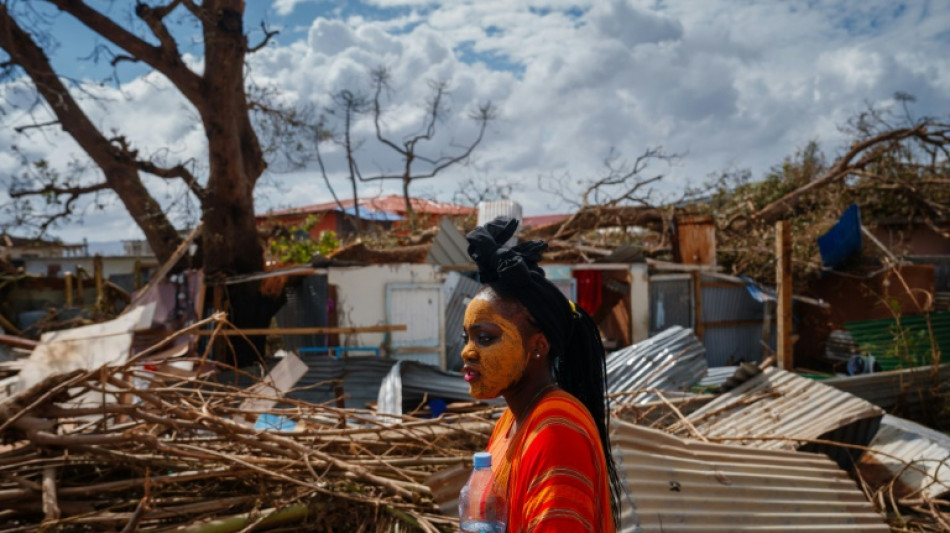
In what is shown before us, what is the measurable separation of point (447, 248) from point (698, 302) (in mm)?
5163

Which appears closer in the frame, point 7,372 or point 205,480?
point 205,480

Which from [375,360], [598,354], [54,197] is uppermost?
[54,197]

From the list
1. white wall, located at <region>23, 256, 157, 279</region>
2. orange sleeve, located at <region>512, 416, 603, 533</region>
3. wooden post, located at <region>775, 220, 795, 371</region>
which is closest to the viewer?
orange sleeve, located at <region>512, 416, 603, 533</region>

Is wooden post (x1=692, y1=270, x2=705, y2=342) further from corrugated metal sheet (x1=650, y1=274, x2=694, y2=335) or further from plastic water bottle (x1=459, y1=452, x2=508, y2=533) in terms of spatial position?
plastic water bottle (x1=459, y1=452, x2=508, y2=533)

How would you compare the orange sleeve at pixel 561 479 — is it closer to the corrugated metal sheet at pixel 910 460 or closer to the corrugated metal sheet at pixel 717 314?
the corrugated metal sheet at pixel 910 460

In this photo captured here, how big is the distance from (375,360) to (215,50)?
5.86 m

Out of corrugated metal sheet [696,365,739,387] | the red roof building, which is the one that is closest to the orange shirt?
corrugated metal sheet [696,365,739,387]

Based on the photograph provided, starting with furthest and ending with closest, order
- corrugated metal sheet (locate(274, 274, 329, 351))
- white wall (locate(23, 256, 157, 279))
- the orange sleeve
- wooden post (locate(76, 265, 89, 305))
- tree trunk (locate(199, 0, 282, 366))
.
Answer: white wall (locate(23, 256, 157, 279)) → wooden post (locate(76, 265, 89, 305)) → corrugated metal sheet (locate(274, 274, 329, 351)) → tree trunk (locate(199, 0, 282, 366)) → the orange sleeve

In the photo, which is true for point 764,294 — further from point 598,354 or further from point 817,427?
point 598,354

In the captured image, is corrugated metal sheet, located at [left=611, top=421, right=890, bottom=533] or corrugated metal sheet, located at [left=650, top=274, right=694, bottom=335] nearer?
corrugated metal sheet, located at [left=611, top=421, right=890, bottom=533]

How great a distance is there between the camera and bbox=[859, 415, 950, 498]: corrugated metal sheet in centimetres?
556

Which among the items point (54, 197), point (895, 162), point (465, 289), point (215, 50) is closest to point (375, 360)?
point (465, 289)

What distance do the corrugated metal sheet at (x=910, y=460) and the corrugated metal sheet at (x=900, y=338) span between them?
409 cm

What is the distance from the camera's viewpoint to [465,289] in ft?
39.9
